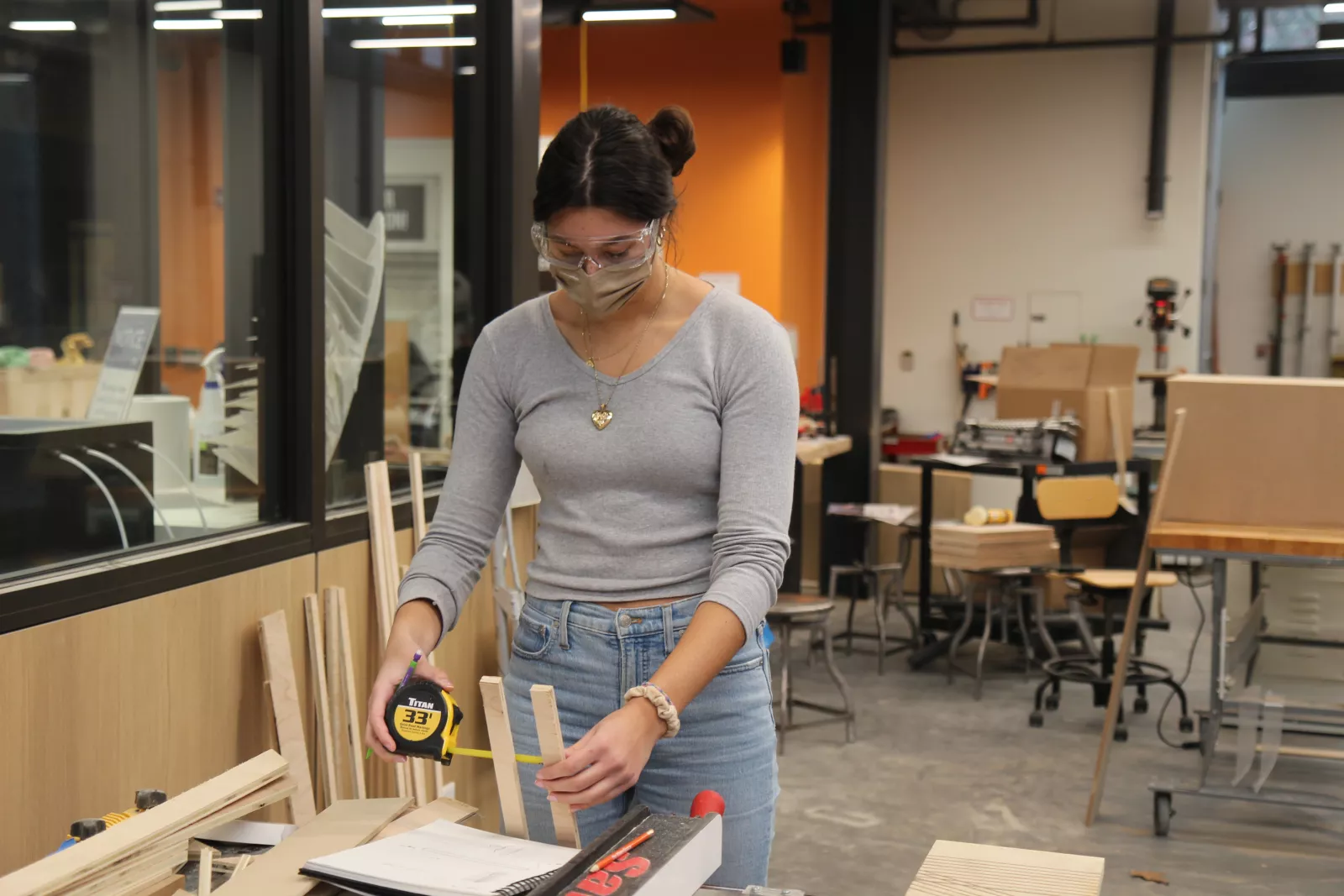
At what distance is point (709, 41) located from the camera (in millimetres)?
8469

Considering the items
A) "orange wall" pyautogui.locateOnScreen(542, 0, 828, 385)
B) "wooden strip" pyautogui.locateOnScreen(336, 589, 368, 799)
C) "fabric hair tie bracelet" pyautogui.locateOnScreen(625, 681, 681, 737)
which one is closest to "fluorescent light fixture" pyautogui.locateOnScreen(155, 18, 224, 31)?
"wooden strip" pyautogui.locateOnScreen(336, 589, 368, 799)

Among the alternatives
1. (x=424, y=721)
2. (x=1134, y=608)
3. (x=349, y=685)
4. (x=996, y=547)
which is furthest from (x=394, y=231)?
(x=996, y=547)

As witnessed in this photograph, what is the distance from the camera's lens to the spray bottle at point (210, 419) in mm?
2598

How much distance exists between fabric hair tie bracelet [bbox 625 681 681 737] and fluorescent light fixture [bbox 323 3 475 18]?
1980 mm

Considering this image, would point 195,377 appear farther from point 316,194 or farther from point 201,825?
point 201,825

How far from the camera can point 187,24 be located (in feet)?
8.79

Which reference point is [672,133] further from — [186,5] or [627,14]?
[627,14]

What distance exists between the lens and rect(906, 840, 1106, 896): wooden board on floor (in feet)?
4.13

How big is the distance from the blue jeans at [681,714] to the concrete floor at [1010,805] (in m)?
1.81

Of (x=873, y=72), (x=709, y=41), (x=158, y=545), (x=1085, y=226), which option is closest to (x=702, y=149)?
(x=709, y=41)

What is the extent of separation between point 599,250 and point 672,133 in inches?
8.1

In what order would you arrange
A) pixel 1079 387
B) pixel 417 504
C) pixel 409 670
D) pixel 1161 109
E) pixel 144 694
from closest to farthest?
pixel 409 670 → pixel 144 694 → pixel 417 504 → pixel 1079 387 → pixel 1161 109

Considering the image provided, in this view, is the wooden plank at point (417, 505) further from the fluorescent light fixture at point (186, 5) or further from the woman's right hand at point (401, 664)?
the woman's right hand at point (401, 664)

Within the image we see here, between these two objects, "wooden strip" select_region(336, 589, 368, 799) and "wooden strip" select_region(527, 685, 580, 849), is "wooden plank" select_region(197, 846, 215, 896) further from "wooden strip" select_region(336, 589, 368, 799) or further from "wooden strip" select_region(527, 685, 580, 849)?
"wooden strip" select_region(336, 589, 368, 799)
